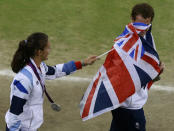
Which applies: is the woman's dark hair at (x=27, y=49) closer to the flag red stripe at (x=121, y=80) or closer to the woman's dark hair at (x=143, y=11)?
the flag red stripe at (x=121, y=80)

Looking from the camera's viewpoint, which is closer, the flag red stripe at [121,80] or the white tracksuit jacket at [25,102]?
the white tracksuit jacket at [25,102]

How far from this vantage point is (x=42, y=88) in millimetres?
4633

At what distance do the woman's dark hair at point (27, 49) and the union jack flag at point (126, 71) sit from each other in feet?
3.06

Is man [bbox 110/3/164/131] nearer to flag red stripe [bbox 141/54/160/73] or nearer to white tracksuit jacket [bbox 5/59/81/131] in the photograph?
flag red stripe [bbox 141/54/160/73]

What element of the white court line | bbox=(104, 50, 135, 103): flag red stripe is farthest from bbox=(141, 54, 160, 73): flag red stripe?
the white court line

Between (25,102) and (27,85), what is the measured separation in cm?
19

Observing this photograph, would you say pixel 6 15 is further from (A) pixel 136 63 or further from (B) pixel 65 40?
(A) pixel 136 63

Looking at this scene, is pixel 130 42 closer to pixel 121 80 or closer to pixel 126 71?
pixel 126 71

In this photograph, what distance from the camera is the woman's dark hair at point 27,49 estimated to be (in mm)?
4508

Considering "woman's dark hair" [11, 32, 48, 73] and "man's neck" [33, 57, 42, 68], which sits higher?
"woman's dark hair" [11, 32, 48, 73]

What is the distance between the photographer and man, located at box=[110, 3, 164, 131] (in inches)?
196

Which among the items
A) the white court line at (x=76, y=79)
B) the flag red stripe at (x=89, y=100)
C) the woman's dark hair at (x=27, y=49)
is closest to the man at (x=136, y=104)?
the flag red stripe at (x=89, y=100)

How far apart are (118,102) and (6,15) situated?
5.87m

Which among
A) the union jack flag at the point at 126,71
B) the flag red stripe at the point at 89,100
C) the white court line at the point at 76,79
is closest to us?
the union jack flag at the point at 126,71
